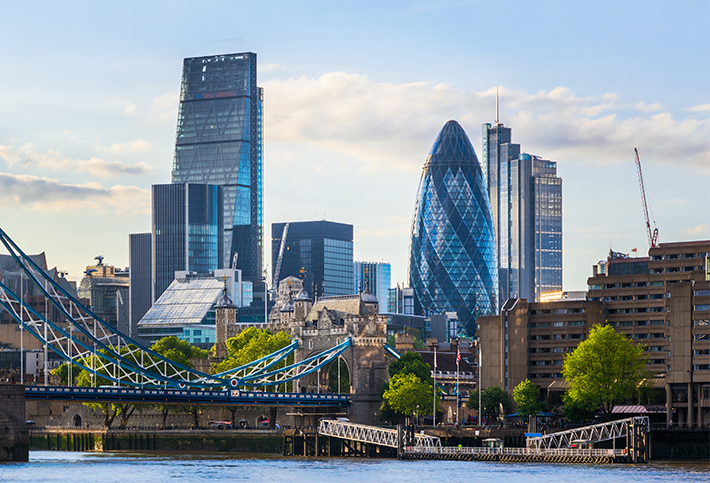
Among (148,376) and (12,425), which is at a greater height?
(148,376)

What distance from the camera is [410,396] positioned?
147375mm

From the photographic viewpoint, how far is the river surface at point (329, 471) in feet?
313

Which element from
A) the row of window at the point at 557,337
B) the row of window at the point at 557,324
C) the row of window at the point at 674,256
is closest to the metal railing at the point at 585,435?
the row of window at the point at 557,337

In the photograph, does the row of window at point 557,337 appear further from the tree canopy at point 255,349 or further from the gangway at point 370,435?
the tree canopy at point 255,349

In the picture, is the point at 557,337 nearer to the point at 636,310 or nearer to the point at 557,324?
the point at 557,324

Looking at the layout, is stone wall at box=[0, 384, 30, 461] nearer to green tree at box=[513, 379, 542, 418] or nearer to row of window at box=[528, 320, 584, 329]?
green tree at box=[513, 379, 542, 418]

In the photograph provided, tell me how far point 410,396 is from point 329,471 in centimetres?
4301

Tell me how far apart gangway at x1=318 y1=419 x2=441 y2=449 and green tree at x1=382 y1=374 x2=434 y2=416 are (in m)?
17.2

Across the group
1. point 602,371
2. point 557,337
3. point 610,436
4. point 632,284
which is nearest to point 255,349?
point 557,337

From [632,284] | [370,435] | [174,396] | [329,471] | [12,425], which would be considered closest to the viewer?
[329,471]

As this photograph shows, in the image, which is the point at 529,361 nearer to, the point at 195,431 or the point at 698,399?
the point at 698,399

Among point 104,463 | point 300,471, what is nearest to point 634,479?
point 300,471

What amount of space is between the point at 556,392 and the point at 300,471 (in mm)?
53405

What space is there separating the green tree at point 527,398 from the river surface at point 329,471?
30637 millimetres
